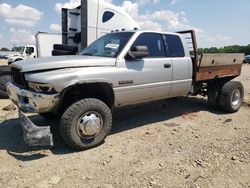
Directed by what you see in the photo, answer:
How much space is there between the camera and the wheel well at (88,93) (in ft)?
14.6

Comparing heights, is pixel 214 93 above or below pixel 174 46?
below

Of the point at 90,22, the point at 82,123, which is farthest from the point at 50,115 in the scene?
the point at 90,22

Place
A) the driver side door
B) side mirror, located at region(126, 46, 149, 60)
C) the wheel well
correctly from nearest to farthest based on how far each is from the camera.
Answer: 1. the wheel well
2. side mirror, located at region(126, 46, 149, 60)
3. the driver side door

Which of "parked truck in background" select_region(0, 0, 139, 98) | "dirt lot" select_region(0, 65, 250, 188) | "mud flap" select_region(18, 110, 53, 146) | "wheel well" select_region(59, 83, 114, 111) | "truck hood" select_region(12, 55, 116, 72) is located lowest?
"dirt lot" select_region(0, 65, 250, 188)

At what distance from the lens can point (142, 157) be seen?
418 centimetres

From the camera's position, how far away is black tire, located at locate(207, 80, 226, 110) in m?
6.93

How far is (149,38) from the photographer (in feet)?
17.9

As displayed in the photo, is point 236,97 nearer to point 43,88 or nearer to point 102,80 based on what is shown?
point 102,80

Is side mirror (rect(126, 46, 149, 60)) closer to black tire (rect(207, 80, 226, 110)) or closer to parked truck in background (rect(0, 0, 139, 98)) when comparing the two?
black tire (rect(207, 80, 226, 110))

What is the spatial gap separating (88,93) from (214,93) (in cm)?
363

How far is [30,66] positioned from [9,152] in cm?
137

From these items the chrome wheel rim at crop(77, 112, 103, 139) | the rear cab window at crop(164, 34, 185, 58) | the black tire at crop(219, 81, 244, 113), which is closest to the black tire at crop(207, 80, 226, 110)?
the black tire at crop(219, 81, 244, 113)

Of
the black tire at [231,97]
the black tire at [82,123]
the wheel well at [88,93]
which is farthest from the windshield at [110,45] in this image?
the black tire at [231,97]

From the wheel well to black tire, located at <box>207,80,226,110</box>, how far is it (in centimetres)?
316
